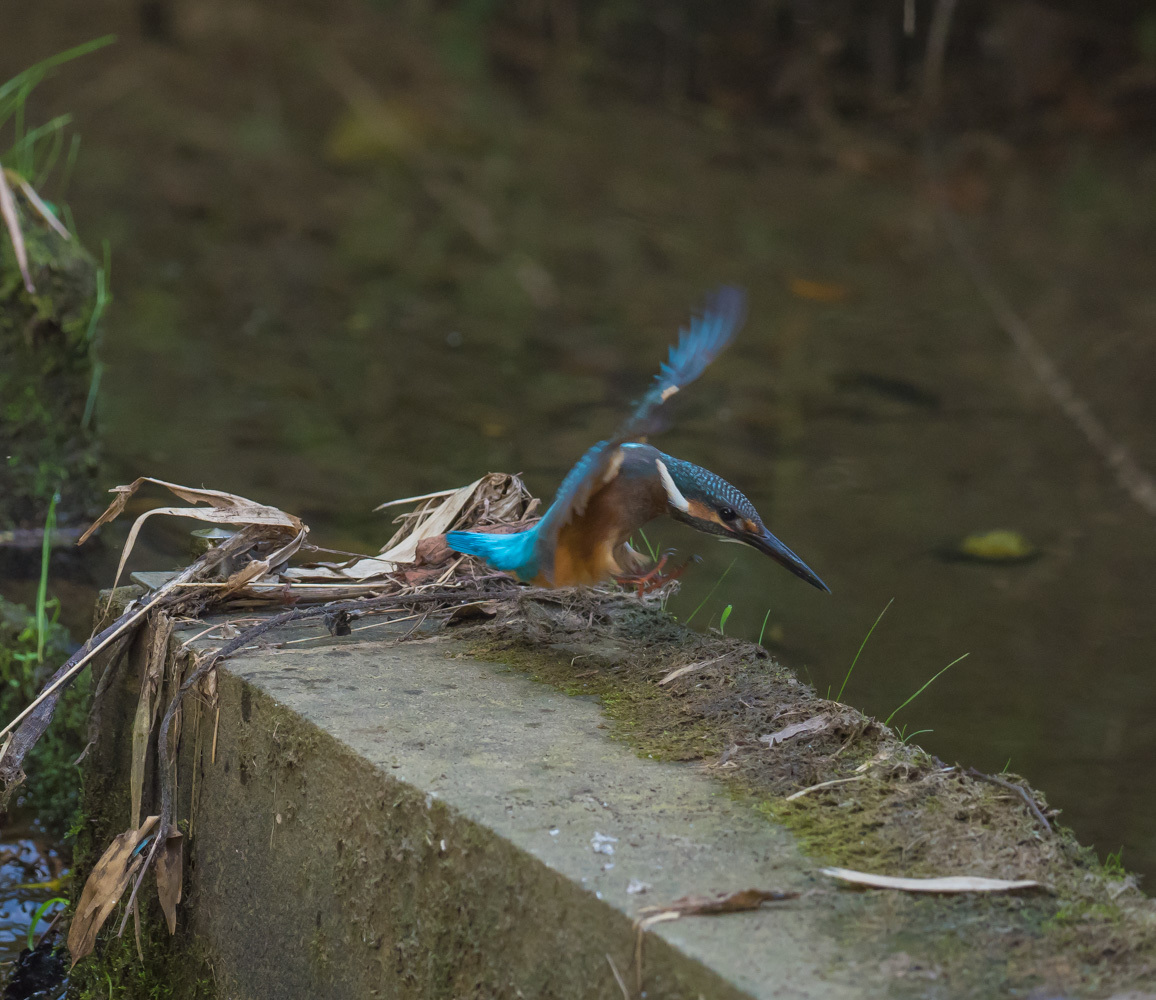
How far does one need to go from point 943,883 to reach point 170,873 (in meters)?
1.11

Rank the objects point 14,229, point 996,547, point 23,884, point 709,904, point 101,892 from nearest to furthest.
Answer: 1. point 709,904
2. point 101,892
3. point 23,884
4. point 14,229
5. point 996,547

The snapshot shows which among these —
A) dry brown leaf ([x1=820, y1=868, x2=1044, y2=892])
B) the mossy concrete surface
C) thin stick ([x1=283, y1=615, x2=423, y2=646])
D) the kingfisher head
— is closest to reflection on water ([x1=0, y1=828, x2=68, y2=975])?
the mossy concrete surface

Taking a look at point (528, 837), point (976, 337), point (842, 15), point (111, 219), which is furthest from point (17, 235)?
point (842, 15)

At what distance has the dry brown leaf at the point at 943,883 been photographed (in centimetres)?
143

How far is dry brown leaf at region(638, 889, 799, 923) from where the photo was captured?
1379 mm

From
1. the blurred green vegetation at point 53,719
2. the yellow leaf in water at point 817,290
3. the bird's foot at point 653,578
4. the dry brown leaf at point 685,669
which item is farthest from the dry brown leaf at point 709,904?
the yellow leaf in water at point 817,290

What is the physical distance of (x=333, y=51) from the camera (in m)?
9.76

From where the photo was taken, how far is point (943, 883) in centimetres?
143

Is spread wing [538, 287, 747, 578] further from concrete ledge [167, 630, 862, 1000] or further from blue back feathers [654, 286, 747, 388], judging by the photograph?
concrete ledge [167, 630, 862, 1000]

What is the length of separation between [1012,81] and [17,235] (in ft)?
26.9

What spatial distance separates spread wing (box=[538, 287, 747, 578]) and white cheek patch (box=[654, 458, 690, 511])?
6 centimetres

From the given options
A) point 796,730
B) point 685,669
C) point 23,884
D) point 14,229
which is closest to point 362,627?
point 685,669

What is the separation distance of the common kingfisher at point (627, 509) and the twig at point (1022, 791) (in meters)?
0.44

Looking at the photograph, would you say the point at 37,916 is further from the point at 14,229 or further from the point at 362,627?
the point at 14,229
